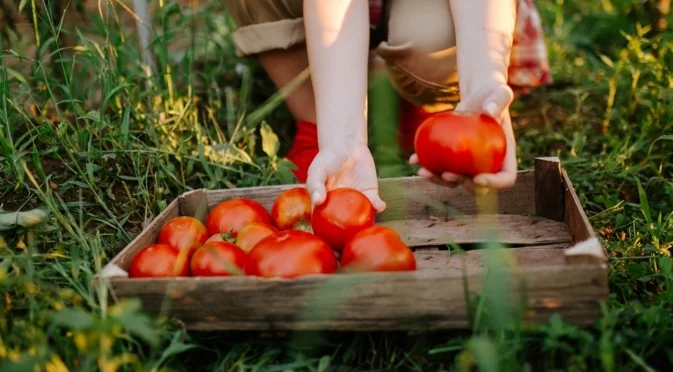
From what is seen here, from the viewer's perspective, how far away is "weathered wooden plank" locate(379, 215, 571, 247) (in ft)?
5.48

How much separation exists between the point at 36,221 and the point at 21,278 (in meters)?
0.25

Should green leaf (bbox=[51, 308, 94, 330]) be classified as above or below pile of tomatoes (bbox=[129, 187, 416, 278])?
above

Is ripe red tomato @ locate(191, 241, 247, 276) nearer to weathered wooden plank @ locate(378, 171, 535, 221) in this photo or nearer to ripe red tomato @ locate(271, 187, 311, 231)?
ripe red tomato @ locate(271, 187, 311, 231)

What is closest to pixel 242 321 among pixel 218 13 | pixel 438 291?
pixel 438 291

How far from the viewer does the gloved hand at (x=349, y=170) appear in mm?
1562

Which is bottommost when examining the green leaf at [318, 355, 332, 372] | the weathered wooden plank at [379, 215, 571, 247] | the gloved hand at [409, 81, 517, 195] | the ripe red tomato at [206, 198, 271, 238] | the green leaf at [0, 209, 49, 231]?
the green leaf at [318, 355, 332, 372]

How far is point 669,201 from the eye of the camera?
1.90 m

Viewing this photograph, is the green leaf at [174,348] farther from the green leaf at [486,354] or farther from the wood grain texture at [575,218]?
the wood grain texture at [575,218]

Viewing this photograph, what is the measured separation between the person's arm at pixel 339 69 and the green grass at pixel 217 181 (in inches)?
14.2

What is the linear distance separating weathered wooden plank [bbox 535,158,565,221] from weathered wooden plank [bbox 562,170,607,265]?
2 centimetres

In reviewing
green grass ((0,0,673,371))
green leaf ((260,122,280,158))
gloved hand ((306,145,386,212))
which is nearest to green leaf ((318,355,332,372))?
green grass ((0,0,673,371))

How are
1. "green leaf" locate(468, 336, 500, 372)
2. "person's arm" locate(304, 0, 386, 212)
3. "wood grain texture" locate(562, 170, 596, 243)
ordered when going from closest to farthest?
1. "green leaf" locate(468, 336, 500, 372)
2. "wood grain texture" locate(562, 170, 596, 243)
3. "person's arm" locate(304, 0, 386, 212)

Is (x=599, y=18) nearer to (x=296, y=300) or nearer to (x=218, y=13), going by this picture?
(x=218, y=13)

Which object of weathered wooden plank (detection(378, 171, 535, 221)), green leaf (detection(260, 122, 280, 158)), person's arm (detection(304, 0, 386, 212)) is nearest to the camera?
person's arm (detection(304, 0, 386, 212))
